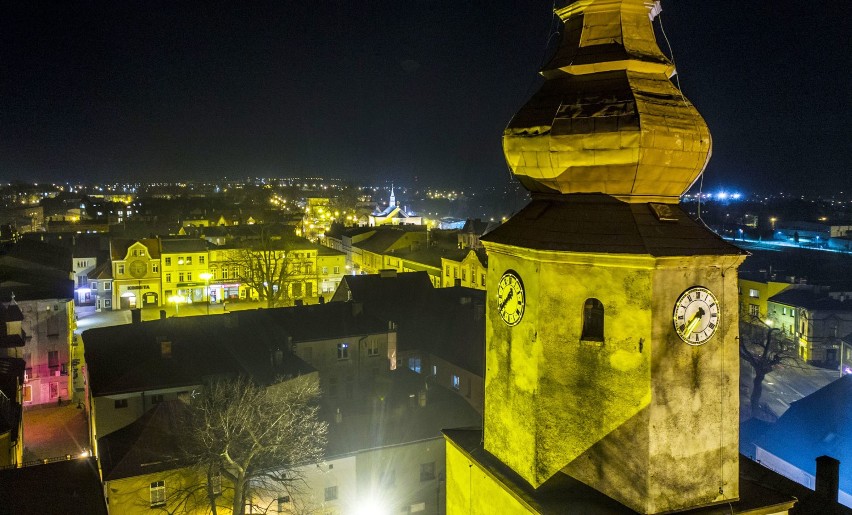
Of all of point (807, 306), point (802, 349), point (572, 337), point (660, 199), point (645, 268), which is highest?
point (660, 199)

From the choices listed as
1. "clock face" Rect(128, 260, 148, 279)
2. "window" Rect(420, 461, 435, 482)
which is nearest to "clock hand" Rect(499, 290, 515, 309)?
"window" Rect(420, 461, 435, 482)

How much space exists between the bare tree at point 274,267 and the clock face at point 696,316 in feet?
155

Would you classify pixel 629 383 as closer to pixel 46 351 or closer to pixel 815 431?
pixel 815 431

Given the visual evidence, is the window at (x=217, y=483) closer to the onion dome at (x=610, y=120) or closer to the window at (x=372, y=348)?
the window at (x=372, y=348)

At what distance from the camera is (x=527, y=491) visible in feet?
25.6

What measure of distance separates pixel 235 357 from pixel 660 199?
2624 centimetres

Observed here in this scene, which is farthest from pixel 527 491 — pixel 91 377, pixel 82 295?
pixel 82 295

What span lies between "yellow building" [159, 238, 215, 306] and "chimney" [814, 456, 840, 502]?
58234 mm

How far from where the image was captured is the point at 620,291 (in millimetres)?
7242

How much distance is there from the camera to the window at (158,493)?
22203 mm

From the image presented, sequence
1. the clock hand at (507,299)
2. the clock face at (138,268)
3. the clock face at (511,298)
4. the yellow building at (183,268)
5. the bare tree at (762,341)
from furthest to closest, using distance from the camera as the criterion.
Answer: the yellow building at (183,268) → the clock face at (138,268) → the bare tree at (762,341) → the clock hand at (507,299) → the clock face at (511,298)

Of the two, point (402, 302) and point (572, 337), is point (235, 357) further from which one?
point (572, 337)

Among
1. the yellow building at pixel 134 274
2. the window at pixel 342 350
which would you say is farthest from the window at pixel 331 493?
the yellow building at pixel 134 274

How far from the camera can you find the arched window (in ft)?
24.9
